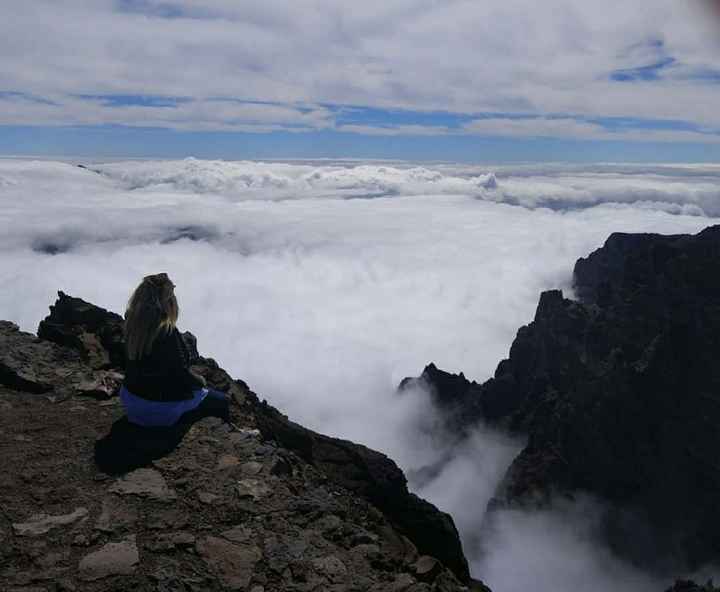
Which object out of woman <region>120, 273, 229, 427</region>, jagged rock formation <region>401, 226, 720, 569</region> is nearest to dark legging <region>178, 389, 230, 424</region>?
woman <region>120, 273, 229, 427</region>

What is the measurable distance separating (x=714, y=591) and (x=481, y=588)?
38.6 meters

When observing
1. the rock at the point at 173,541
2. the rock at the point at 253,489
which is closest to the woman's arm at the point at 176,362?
the rock at the point at 253,489

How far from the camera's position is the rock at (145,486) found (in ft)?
31.9

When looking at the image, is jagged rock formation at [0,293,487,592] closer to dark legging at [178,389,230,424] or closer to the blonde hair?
dark legging at [178,389,230,424]

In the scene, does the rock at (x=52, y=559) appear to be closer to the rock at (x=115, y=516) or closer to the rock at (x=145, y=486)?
the rock at (x=115, y=516)

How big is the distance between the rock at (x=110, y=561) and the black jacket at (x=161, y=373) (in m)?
4.10

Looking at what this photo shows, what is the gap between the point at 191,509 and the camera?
31.1ft

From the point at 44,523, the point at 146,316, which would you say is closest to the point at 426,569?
the point at 44,523

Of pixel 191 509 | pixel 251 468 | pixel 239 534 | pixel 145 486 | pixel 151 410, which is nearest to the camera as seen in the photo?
pixel 239 534

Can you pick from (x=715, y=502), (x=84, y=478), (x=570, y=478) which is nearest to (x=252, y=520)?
(x=84, y=478)

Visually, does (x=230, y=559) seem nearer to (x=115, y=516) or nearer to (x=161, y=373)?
(x=115, y=516)

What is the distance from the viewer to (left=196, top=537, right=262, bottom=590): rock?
317 inches

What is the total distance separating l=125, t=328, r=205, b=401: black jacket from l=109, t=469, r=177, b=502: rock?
2.12 meters

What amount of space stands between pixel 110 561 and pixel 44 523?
1.56 m
